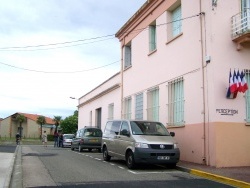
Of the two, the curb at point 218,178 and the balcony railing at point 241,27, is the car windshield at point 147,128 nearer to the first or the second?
the curb at point 218,178

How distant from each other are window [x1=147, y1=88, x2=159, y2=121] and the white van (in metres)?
3.82

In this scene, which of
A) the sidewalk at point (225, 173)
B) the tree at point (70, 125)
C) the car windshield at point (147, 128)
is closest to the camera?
the sidewalk at point (225, 173)

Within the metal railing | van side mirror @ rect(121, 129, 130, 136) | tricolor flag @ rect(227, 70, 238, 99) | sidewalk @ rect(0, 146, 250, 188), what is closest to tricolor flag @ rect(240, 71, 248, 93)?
tricolor flag @ rect(227, 70, 238, 99)

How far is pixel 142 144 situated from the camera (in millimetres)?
12641

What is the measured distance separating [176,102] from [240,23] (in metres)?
4.50

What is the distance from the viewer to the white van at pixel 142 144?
12570 millimetres

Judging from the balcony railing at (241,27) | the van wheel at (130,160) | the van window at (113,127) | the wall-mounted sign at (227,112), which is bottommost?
the van wheel at (130,160)

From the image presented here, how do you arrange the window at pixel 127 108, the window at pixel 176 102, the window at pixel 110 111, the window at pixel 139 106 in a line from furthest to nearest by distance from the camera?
the window at pixel 110 111 → the window at pixel 127 108 → the window at pixel 139 106 → the window at pixel 176 102

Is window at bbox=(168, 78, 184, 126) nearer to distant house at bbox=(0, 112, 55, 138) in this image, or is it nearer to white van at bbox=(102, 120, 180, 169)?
white van at bbox=(102, 120, 180, 169)

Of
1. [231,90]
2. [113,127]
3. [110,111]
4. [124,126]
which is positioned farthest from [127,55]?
[231,90]

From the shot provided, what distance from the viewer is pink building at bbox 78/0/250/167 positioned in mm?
13406

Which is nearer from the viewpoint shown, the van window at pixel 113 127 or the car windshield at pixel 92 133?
the van window at pixel 113 127

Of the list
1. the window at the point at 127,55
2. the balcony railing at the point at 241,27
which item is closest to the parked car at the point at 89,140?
the window at the point at 127,55

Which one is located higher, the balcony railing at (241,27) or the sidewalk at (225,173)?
the balcony railing at (241,27)
